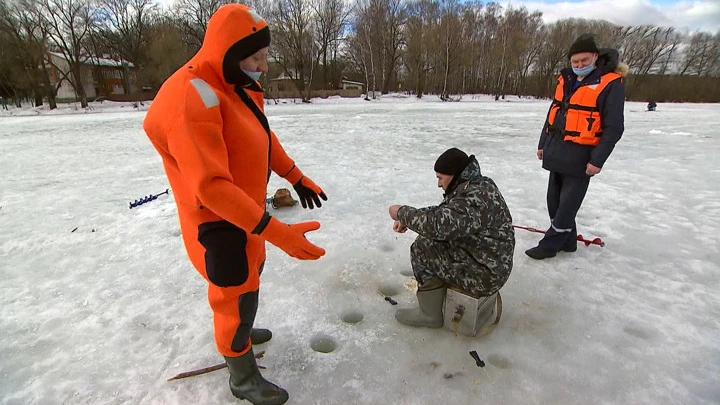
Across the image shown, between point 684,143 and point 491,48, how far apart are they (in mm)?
40251

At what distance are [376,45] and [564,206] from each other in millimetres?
42494

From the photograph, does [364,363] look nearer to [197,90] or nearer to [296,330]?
[296,330]

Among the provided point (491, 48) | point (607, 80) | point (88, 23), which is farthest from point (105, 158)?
point (491, 48)

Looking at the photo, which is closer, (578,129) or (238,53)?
(238,53)

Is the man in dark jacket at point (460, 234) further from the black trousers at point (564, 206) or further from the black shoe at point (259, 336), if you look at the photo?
the black trousers at point (564, 206)

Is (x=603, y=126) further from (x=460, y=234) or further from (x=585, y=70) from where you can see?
(x=460, y=234)

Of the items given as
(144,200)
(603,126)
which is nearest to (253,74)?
(603,126)

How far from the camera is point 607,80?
296 centimetres

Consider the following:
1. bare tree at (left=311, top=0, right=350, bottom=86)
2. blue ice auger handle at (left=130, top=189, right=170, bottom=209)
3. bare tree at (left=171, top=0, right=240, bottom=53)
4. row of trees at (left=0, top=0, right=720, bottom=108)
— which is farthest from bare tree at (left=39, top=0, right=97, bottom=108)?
blue ice auger handle at (left=130, top=189, right=170, bottom=209)

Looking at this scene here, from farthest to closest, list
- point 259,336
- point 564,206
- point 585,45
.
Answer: point 564,206
point 585,45
point 259,336

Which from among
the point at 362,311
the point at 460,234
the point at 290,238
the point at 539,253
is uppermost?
the point at 290,238

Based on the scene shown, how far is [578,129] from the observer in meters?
3.13

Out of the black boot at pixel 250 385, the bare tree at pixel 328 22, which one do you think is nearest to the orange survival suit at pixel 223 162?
the black boot at pixel 250 385

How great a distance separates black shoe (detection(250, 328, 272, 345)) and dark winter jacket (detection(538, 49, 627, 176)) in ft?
9.00
